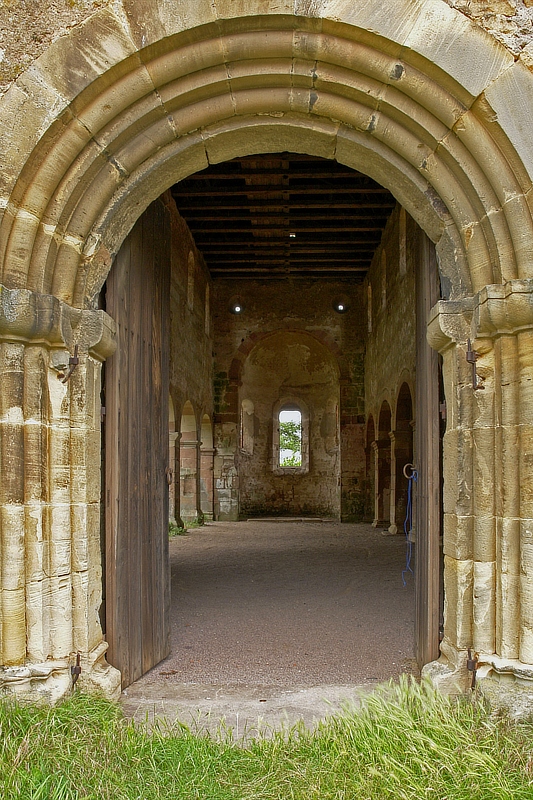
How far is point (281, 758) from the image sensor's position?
8.05 ft

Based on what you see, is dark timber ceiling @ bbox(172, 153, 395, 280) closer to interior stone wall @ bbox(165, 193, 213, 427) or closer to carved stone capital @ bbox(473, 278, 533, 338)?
interior stone wall @ bbox(165, 193, 213, 427)

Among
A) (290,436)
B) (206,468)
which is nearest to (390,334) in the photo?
(206,468)

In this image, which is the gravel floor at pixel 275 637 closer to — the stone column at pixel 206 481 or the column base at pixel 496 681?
the column base at pixel 496 681

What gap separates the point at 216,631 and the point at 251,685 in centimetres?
127

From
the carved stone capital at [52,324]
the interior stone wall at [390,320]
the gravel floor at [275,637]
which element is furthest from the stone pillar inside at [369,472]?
the carved stone capital at [52,324]

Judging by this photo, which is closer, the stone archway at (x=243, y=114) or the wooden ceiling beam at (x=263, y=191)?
the stone archway at (x=243, y=114)

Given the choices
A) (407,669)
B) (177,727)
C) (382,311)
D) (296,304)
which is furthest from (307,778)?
(296,304)

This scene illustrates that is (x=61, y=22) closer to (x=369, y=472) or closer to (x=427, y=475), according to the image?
(x=427, y=475)

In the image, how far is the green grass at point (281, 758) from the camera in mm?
2230

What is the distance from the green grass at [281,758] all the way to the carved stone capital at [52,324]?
5.05 ft

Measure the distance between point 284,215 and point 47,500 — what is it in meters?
8.77

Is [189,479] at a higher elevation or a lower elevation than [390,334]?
lower

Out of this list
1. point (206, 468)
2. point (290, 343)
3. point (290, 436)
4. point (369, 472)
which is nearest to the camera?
point (369, 472)

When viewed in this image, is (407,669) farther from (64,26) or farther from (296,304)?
(296,304)
